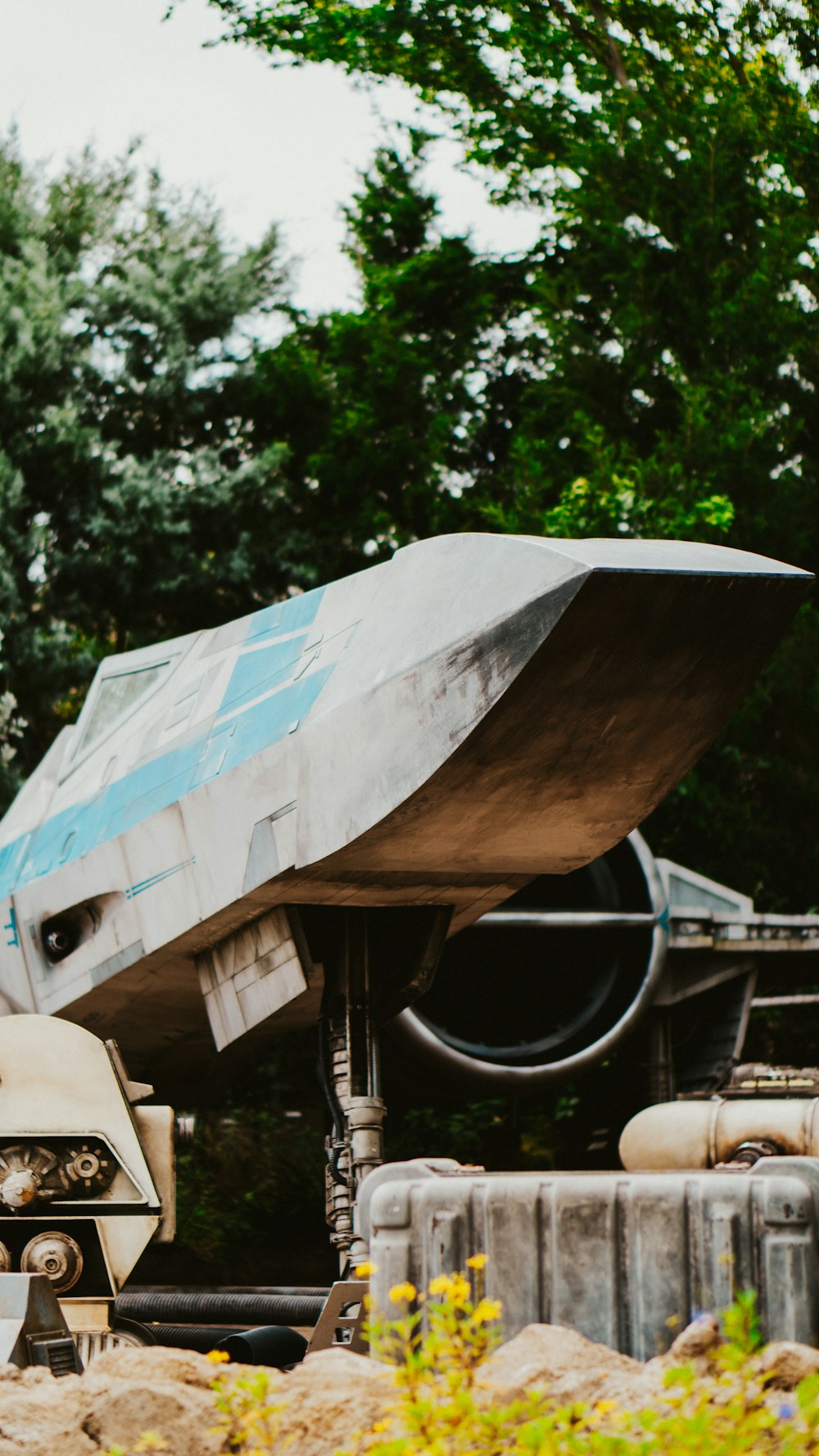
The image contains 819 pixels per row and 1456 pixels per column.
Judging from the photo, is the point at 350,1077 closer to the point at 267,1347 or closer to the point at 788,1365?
the point at 267,1347

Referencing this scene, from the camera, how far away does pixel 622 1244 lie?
199 inches

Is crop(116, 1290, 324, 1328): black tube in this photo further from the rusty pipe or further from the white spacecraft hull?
the rusty pipe

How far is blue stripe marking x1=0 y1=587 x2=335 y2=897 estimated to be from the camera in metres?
9.20

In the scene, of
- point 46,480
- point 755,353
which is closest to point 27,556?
point 46,480

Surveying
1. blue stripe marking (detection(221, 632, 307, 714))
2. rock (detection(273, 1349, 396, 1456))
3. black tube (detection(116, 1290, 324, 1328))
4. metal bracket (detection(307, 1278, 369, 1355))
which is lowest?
black tube (detection(116, 1290, 324, 1328))

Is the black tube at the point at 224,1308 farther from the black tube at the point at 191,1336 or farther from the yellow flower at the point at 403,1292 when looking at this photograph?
the yellow flower at the point at 403,1292

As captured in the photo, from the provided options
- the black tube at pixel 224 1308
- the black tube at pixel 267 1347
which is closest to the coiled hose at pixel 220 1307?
the black tube at pixel 224 1308

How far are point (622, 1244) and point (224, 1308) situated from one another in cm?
643

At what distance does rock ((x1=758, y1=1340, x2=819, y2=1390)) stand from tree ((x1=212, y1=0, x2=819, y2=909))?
48.4 ft

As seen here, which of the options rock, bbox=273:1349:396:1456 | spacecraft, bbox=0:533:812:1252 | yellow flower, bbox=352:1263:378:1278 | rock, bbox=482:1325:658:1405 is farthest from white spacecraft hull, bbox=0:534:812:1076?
rock, bbox=273:1349:396:1456

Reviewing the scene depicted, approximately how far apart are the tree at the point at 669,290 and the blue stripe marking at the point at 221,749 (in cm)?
899

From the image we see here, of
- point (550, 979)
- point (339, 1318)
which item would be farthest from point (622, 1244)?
point (550, 979)

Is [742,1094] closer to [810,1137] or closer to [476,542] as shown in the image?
[810,1137]

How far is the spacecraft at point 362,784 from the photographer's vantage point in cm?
744
